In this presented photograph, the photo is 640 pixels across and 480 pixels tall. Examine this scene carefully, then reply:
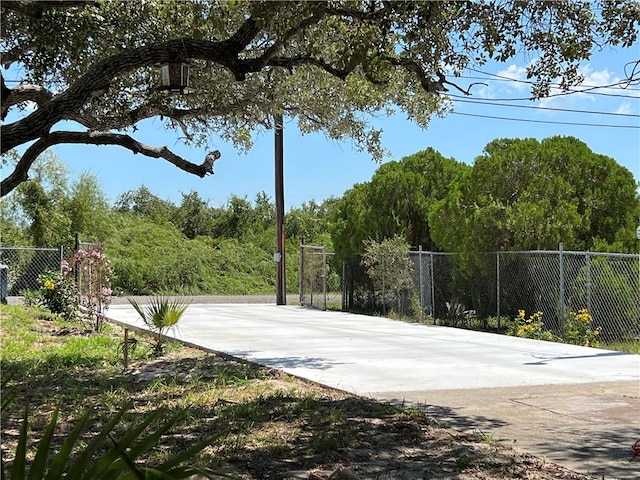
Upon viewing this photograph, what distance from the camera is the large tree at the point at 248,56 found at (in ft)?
21.6

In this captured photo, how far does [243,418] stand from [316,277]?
59.1 feet

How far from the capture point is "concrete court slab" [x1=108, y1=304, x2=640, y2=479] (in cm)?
562

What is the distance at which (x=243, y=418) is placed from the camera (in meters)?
6.19

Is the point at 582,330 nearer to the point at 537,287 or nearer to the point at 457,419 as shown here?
the point at 537,287

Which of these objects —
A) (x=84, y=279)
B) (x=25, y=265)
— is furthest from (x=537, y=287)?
(x=25, y=265)

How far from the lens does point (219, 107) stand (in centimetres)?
1013

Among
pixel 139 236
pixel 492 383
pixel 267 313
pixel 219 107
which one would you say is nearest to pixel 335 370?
pixel 492 383

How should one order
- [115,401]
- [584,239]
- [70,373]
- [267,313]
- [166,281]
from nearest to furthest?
[115,401], [70,373], [584,239], [267,313], [166,281]

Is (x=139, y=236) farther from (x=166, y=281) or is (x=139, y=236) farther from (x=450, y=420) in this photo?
(x=450, y=420)

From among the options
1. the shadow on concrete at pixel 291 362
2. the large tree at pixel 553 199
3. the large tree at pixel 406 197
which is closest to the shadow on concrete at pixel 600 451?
the shadow on concrete at pixel 291 362

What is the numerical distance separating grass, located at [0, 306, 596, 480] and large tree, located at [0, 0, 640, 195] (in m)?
2.47

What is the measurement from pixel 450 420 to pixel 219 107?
5.74 meters

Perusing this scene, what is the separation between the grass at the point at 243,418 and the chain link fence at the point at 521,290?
6636 millimetres

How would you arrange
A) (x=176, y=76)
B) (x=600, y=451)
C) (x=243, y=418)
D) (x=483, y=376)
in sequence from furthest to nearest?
(x=483, y=376), (x=176, y=76), (x=243, y=418), (x=600, y=451)
